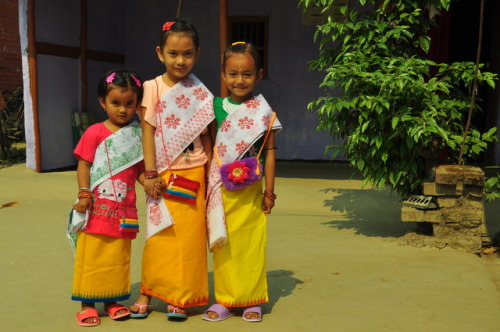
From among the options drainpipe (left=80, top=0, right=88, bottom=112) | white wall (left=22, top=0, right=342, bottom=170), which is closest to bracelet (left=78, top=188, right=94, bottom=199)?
white wall (left=22, top=0, right=342, bottom=170)

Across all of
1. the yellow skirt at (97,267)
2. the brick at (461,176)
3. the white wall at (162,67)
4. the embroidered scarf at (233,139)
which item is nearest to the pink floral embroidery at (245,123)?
the embroidered scarf at (233,139)

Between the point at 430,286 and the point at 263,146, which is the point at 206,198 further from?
the point at 430,286

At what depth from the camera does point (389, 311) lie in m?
3.68

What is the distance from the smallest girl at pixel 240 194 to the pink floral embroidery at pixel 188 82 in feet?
0.60

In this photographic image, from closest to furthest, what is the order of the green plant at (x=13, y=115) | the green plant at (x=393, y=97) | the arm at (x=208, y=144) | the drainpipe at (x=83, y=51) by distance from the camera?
1. the arm at (x=208, y=144)
2. the green plant at (x=393, y=97)
3. the drainpipe at (x=83, y=51)
4. the green plant at (x=13, y=115)

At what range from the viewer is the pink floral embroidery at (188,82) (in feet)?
11.3

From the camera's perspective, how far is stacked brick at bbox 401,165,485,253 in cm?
498

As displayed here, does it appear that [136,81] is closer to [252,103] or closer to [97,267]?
[252,103]

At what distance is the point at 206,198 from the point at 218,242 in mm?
256

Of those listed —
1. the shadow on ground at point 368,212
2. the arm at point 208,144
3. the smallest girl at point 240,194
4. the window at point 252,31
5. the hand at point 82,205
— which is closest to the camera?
the hand at point 82,205

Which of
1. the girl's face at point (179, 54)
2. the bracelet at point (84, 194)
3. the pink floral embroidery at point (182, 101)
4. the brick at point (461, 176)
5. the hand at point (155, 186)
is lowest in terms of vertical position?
the brick at point (461, 176)

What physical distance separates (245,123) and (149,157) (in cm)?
54

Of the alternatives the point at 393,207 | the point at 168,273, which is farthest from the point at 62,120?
the point at 168,273

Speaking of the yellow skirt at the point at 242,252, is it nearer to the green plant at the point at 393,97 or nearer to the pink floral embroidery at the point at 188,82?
the pink floral embroidery at the point at 188,82
